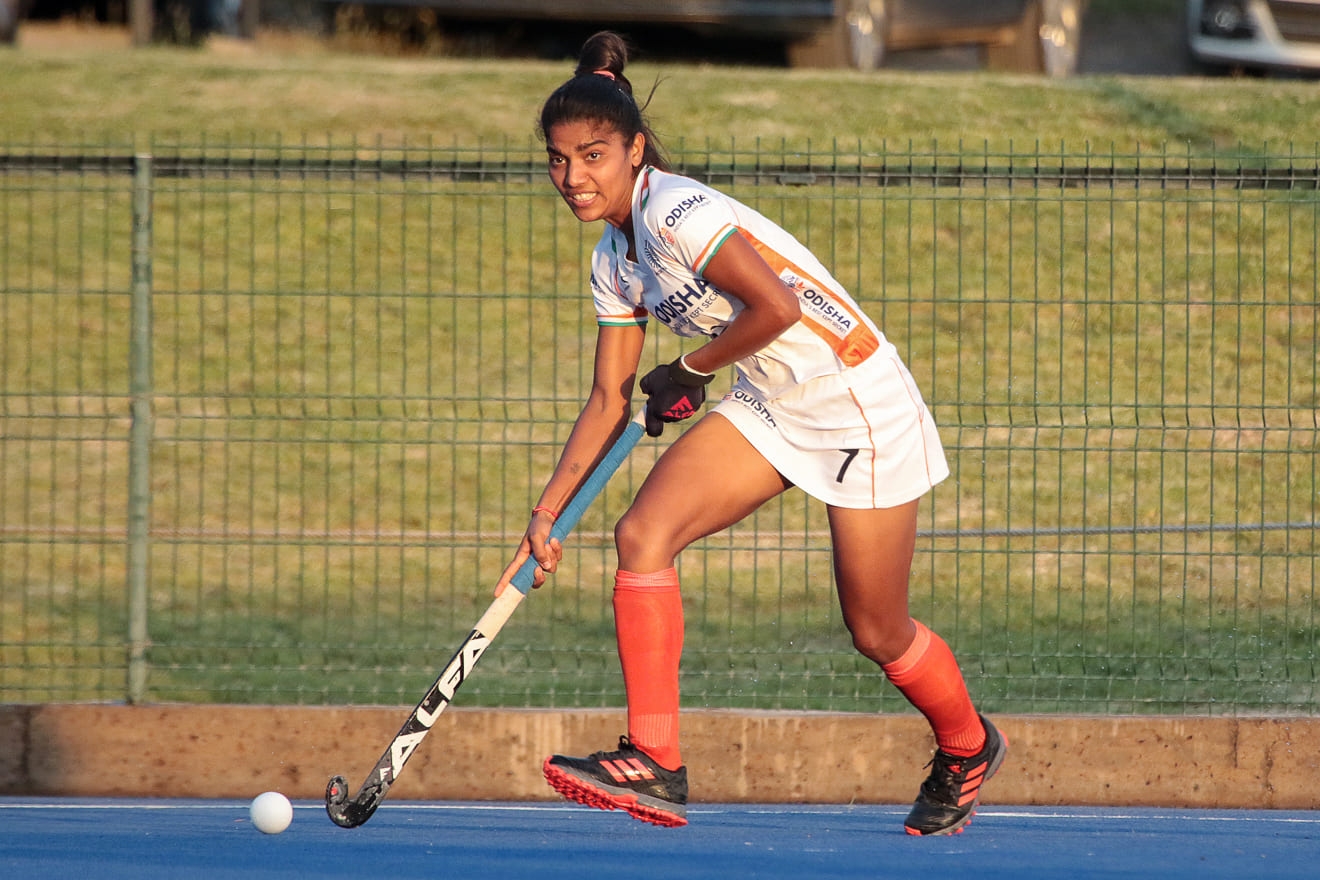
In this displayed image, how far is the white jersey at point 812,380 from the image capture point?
4.69m

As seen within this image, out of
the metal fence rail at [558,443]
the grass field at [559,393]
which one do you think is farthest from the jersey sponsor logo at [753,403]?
the metal fence rail at [558,443]

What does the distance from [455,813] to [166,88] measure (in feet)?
34.3

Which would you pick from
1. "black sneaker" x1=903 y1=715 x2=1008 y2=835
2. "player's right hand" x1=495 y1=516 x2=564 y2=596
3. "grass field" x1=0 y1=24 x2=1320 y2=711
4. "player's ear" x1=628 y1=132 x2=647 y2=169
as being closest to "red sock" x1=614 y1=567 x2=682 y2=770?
"player's right hand" x1=495 y1=516 x2=564 y2=596

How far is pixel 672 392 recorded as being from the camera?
15.6 ft

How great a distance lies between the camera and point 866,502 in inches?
186

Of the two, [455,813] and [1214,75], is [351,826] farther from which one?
[1214,75]

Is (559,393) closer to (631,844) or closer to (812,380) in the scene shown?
(631,844)

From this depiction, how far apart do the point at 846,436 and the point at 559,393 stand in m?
6.26

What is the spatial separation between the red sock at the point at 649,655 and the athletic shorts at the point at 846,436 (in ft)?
1.48

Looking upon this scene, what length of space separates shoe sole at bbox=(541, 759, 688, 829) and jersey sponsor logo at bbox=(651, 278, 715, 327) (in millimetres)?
1236

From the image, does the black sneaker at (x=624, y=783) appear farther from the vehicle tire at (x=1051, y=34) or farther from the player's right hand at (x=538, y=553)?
the vehicle tire at (x=1051, y=34)

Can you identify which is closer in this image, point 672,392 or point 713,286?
point 713,286

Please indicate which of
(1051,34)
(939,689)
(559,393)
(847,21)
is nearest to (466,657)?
(939,689)

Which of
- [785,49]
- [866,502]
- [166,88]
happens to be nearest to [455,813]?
[866,502]
